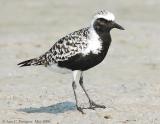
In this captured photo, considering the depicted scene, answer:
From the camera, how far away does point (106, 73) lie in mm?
16344

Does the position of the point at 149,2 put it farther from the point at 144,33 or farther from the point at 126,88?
the point at 126,88

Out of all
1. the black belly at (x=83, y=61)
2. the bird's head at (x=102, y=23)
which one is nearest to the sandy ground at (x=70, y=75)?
the black belly at (x=83, y=61)

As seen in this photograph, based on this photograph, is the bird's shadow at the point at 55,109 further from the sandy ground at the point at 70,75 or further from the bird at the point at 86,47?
the bird at the point at 86,47

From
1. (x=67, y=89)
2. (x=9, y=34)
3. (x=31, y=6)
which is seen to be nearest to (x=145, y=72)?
(x=67, y=89)

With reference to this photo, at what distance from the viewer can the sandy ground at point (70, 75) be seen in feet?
40.7

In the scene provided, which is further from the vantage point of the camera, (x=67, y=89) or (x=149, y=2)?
(x=149, y=2)

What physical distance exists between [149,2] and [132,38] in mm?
5811

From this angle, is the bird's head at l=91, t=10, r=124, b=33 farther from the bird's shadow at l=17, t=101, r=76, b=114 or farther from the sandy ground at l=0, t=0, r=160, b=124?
the bird's shadow at l=17, t=101, r=76, b=114

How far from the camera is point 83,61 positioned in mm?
12016

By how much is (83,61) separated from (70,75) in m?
4.05

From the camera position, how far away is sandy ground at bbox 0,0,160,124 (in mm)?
12391

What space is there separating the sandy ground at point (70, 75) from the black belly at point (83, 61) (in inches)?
31.9

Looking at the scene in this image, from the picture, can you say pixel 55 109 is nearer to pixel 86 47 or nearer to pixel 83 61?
pixel 83 61

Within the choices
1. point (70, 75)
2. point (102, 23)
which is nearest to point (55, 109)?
point (102, 23)
